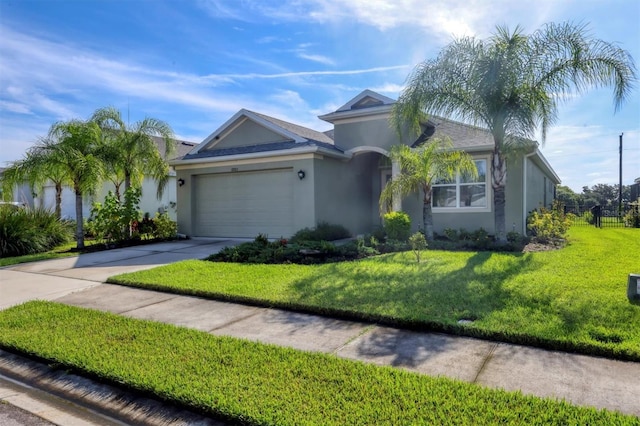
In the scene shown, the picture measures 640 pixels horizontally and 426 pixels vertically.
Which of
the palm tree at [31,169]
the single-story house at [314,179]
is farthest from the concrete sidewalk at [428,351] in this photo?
the palm tree at [31,169]

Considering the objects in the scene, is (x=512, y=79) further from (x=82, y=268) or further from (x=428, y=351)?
(x=82, y=268)

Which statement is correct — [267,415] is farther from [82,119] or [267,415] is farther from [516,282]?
[82,119]

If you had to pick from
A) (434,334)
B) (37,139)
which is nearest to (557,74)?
(434,334)

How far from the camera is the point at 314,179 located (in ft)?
43.5

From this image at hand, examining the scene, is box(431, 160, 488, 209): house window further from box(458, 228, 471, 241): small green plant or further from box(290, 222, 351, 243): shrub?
box(290, 222, 351, 243): shrub

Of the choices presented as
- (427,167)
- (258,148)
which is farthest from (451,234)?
(258,148)

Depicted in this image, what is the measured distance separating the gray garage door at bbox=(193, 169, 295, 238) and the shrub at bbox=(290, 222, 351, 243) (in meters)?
1.38

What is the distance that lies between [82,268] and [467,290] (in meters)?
8.95

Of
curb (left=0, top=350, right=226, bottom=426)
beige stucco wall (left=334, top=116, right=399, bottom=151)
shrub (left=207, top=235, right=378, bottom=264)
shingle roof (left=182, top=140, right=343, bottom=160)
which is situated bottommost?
curb (left=0, top=350, right=226, bottom=426)

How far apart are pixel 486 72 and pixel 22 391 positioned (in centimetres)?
1052

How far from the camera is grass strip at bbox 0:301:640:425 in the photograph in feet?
9.41

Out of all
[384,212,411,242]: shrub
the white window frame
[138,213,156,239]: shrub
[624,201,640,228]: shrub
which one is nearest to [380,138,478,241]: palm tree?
[384,212,411,242]: shrub

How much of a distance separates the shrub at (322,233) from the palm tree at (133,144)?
22.7 ft

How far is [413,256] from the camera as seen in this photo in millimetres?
9578
